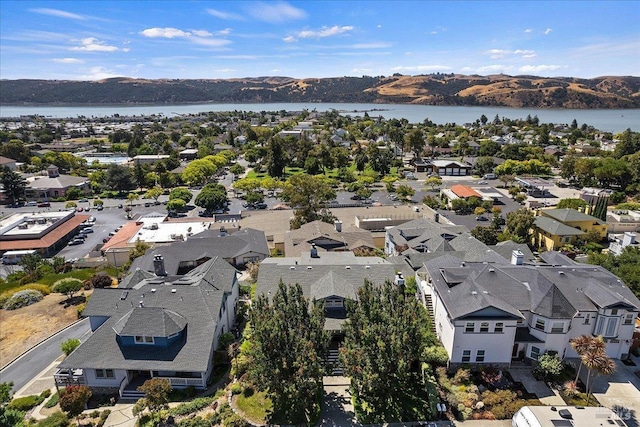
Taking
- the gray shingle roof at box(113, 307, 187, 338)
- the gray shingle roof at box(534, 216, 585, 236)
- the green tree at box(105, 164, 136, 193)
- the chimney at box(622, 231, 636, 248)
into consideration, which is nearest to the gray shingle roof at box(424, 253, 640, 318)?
the gray shingle roof at box(113, 307, 187, 338)

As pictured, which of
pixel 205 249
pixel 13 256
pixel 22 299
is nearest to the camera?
pixel 22 299

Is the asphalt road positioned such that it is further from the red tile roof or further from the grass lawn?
the red tile roof

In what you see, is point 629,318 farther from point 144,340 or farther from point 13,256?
point 13,256

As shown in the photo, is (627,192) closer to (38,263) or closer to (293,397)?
(293,397)

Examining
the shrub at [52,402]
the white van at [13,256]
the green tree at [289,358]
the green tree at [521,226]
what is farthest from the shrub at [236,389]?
the white van at [13,256]

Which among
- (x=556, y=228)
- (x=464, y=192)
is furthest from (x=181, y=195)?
(x=556, y=228)

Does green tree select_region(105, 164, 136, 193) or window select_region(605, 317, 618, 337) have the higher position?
window select_region(605, 317, 618, 337)

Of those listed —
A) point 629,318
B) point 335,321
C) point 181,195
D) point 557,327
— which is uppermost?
point 629,318
